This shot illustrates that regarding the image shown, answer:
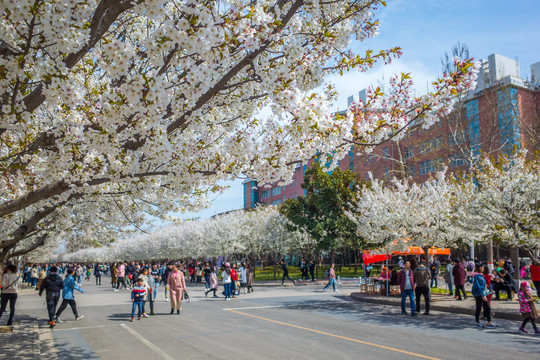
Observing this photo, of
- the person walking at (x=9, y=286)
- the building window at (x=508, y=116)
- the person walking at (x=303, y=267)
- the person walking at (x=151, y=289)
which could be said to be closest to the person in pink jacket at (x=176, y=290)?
the person walking at (x=151, y=289)

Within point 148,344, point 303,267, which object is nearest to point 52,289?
point 148,344

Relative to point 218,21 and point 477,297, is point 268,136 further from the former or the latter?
point 477,297

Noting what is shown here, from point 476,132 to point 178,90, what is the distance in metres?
49.2

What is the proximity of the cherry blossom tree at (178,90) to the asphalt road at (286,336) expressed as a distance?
3.54 m

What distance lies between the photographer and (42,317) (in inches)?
575

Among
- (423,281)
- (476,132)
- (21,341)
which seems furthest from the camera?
(476,132)

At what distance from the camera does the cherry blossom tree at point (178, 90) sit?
469 cm

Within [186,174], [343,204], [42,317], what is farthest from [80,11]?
[343,204]

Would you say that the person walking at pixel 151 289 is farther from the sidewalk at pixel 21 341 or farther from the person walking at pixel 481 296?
the person walking at pixel 481 296

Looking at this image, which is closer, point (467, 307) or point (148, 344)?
point (148, 344)

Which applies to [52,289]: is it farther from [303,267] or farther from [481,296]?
[303,267]

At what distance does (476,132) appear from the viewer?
1876 inches

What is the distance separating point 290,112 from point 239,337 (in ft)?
21.2

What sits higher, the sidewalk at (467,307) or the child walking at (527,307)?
the child walking at (527,307)
